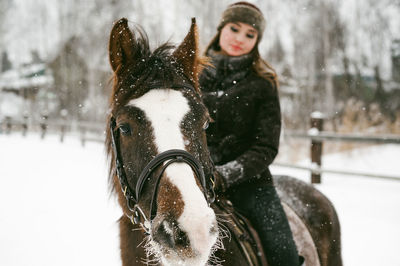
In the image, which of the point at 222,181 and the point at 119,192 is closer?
the point at 119,192

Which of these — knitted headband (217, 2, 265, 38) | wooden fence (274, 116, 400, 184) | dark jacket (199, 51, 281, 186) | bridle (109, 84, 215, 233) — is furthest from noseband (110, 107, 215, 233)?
wooden fence (274, 116, 400, 184)

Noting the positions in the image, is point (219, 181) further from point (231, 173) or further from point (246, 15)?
point (246, 15)

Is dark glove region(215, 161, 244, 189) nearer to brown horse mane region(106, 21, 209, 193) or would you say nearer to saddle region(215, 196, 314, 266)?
saddle region(215, 196, 314, 266)

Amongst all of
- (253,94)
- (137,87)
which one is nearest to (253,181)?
(253,94)

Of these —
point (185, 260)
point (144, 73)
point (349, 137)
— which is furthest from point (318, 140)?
point (185, 260)

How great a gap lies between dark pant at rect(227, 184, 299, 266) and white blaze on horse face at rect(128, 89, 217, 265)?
0.93m

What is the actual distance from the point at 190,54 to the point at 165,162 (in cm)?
78

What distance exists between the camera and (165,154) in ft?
4.08

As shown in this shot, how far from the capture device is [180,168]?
1229mm

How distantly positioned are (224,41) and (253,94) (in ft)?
1.83

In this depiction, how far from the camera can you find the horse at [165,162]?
1117 millimetres

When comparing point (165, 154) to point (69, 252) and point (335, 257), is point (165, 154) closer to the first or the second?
point (335, 257)

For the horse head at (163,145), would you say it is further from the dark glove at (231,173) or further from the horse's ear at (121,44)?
the dark glove at (231,173)

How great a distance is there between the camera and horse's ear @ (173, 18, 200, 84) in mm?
1707
